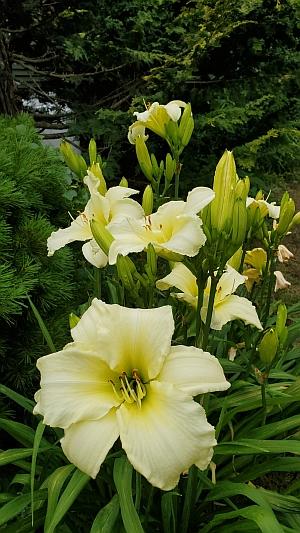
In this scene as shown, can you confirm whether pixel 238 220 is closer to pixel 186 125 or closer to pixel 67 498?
pixel 186 125

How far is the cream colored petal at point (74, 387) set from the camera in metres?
1.02

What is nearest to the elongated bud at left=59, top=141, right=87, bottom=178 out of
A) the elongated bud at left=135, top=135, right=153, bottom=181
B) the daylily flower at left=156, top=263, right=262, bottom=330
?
the elongated bud at left=135, top=135, right=153, bottom=181

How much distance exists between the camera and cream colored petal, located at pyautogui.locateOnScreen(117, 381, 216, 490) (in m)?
0.95

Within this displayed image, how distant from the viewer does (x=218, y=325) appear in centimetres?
128

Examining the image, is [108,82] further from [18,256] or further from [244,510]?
[244,510]

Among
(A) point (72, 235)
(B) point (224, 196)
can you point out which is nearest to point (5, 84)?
(A) point (72, 235)

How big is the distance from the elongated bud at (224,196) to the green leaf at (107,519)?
2.48 feet

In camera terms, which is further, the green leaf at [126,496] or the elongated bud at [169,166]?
the elongated bud at [169,166]

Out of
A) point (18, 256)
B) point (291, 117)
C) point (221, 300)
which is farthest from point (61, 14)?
point (221, 300)

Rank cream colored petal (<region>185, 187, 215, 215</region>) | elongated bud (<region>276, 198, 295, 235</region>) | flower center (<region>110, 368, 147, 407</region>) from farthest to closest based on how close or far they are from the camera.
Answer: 1. elongated bud (<region>276, 198, 295, 235</region>)
2. cream colored petal (<region>185, 187, 215, 215</region>)
3. flower center (<region>110, 368, 147, 407</region>)

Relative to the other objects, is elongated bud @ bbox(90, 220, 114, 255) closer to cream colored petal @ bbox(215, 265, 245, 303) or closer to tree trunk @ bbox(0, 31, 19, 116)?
cream colored petal @ bbox(215, 265, 245, 303)

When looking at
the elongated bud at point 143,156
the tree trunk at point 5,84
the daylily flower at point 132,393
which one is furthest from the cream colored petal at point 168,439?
the tree trunk at point 5,84

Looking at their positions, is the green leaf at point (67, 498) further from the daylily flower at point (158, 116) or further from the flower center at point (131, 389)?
the daylily flower at point (158, 116)

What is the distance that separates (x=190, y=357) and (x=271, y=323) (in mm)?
1288
